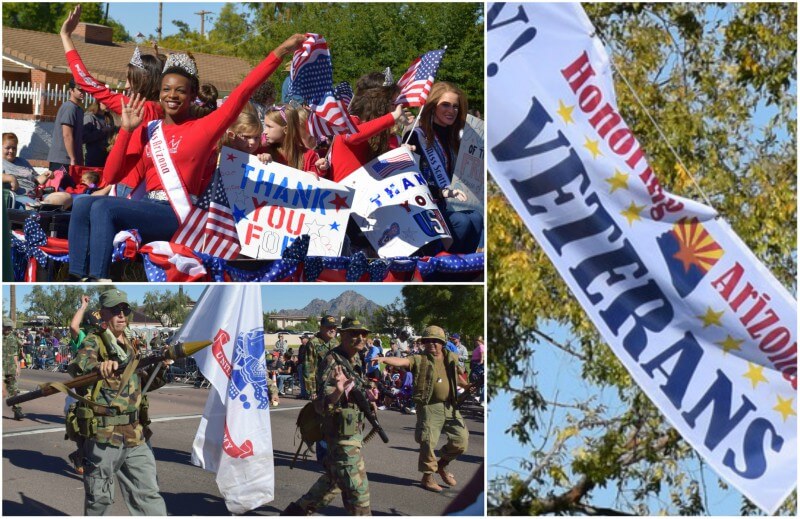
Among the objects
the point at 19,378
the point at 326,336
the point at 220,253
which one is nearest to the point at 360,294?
the point at 326,336

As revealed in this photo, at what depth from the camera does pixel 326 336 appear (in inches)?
235

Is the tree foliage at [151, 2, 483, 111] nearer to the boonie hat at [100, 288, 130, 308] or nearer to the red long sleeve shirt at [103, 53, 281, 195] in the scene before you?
the red long sleeve shirt at [103, 53, 281, 195]

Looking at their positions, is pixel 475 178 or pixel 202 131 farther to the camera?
pixel 475 178

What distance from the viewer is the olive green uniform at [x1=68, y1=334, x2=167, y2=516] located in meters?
5.66

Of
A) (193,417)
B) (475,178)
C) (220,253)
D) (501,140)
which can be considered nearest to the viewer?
(501,140)

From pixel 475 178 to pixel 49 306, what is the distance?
2.73 meters

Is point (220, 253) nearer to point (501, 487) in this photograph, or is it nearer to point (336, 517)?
point (336, 517)

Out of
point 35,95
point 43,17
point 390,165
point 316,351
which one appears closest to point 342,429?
point 316,351

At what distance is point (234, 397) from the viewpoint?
230 inches

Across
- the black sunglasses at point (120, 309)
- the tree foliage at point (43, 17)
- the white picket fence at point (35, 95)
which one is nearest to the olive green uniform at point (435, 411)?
the black sunglasses at point (120, 309)

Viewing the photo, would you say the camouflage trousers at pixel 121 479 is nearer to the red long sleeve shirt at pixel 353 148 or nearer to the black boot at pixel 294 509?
the black boot at pixel 294 509

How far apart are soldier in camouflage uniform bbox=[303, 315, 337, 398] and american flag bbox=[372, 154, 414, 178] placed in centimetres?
117

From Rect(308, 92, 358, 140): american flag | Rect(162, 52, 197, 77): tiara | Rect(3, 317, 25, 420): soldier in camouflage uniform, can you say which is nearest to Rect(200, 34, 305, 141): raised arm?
Rect(162, 52, 197, 77): tiara

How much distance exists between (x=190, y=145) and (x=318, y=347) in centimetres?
124
